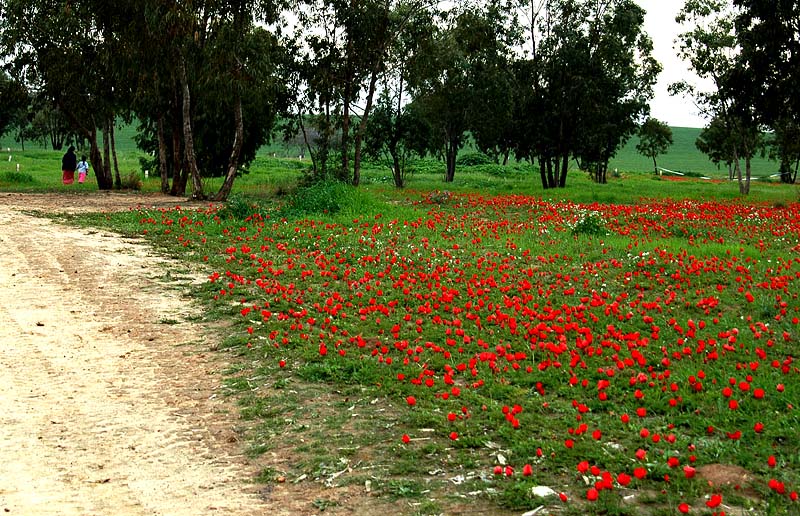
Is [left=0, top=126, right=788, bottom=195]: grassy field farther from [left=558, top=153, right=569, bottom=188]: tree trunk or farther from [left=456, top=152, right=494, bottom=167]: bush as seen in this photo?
[left=456, top=152, right=494, bottom=167]: bush

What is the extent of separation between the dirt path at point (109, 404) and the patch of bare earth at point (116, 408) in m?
0.01

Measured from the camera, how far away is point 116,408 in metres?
6.72

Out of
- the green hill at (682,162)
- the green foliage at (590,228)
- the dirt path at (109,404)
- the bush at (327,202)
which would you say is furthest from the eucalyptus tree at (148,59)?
the green hill at (682,162)

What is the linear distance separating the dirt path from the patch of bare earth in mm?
13

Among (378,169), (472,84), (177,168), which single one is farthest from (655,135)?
(177,168)

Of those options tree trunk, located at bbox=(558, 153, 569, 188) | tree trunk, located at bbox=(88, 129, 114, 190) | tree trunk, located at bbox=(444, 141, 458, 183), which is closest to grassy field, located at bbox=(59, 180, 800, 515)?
tree trunk, located at bbox=(88, 129, 114, 190)

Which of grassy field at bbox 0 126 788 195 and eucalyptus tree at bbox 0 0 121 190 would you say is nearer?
eucalyptus tree at bbox 0 0 121 190

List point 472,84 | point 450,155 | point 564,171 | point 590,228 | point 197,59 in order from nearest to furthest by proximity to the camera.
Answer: point 590,228
point 197,59
point 472,84
point 564,171
point 450,155

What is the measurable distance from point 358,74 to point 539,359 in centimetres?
2764

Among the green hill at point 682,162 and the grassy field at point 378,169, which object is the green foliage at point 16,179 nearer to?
the grassy field at point 378,169

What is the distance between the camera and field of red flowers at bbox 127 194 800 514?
514cm

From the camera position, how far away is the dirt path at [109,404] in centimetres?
509

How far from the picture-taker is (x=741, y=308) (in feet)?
30.9

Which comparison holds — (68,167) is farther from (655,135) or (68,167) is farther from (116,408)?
(655,135)
